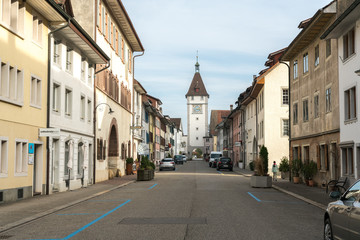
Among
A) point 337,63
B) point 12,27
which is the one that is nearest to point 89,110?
point 12,27

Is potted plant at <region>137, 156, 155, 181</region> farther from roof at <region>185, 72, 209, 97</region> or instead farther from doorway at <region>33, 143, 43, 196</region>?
roof at <region>185, 72, 209, 97</region>

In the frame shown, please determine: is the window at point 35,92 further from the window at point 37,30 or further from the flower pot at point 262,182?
the flower pot at point 262,182

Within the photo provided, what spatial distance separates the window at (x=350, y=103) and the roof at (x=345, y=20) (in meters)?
2.76

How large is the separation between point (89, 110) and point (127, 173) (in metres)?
15.5

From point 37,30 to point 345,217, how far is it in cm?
1644

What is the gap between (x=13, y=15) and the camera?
1850cm

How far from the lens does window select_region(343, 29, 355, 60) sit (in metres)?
22.5

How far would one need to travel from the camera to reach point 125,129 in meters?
45.0

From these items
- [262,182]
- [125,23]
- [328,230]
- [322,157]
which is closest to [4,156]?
[328,230]

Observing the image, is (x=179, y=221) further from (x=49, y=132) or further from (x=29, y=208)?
(x=49, y=132)

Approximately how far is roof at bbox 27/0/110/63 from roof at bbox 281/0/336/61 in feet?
38.6

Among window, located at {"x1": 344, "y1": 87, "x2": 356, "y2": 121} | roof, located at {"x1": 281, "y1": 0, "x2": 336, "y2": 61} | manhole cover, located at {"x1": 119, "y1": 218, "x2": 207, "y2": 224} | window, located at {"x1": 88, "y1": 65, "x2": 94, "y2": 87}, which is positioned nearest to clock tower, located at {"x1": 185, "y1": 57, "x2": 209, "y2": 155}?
roof, located at {"x1": 281, "y1": 0, "x2": 336, "y2": 61}

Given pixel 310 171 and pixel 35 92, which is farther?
pixel 310 171

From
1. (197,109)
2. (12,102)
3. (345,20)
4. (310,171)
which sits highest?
(197,109)
